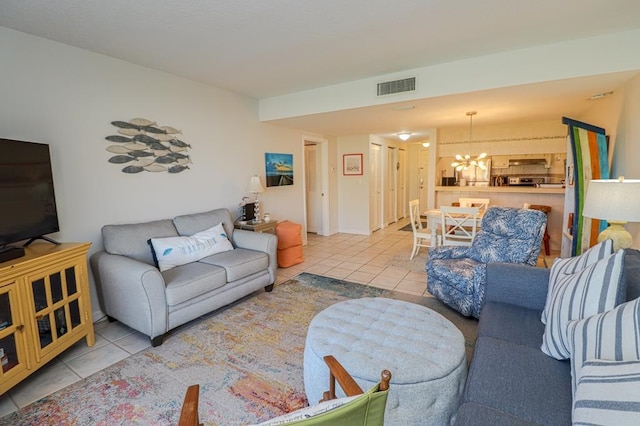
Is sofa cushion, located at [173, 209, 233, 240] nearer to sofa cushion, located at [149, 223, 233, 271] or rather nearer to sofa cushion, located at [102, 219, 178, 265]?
sofa cushion, located at [149, 223, 233, 271]

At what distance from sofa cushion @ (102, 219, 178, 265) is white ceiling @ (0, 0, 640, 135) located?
5.29ft

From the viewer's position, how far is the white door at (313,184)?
21.4 ft

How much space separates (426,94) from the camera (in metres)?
3.28

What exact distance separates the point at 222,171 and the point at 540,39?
3635mm

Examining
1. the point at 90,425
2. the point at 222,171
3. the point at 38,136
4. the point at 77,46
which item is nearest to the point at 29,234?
the point at 38,136

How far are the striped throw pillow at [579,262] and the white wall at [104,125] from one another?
11.6 ft

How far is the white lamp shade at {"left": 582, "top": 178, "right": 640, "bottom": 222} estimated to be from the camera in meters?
1.98

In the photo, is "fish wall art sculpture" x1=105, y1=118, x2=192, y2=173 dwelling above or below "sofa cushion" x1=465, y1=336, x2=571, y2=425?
above

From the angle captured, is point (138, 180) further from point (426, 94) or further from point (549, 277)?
point (549, 277)

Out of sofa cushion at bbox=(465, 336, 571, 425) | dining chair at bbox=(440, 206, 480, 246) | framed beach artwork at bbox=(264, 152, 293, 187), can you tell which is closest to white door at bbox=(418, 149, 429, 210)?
dining chair at bbox=(440, 206, 480, 246)

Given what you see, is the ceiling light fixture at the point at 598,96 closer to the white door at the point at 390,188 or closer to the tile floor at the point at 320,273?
the tile floor at the point at 320,273

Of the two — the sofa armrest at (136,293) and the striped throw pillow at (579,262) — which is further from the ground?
the striped throw pillow at (579,262)

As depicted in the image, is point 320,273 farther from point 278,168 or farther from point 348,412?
point 348,412

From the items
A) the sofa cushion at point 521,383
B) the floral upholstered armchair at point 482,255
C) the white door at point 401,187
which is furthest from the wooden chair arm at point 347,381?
the white door at point 401,187
